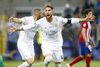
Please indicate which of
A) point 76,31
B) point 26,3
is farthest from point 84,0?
point 76,31

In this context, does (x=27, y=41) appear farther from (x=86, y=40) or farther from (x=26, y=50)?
(x=86, y=40)

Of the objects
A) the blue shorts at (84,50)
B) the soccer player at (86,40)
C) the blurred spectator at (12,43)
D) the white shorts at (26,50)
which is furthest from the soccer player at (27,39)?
the blurred spectator at (12,43)

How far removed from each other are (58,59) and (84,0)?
16.9 meters

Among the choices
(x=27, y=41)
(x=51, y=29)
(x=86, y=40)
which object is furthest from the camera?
(x=86, y=40)

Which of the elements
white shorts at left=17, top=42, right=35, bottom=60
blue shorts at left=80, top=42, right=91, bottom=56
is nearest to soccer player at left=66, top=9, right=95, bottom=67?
blue shorts at left=80, top=42, right=91, bottom=56

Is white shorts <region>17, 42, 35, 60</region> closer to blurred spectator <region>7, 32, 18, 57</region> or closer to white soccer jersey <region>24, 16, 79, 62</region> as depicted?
white soccer jersey <region>24, 16, 79, 62</region>

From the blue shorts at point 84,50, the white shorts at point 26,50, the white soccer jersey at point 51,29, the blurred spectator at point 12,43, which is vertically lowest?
the blurred spectator at point 12,43

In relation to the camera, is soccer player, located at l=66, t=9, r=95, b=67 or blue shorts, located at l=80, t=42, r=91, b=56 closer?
soccer player, located at l=66, t=9, r=95, b=67

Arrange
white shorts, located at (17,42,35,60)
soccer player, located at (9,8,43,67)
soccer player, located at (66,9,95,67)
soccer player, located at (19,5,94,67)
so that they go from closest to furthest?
1. soccer player, located at (19,5,94,67)
2. white shorts, located at (17,42,35,60)
3. soccer player, located at (9,8,43,67)
4. soccer player, located at (66,9,95,67)

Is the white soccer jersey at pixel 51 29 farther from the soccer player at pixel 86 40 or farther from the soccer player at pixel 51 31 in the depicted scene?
the soccer player at pixel 86 40

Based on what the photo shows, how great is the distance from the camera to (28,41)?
32.9 feet

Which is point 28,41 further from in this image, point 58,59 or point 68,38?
point 68,38

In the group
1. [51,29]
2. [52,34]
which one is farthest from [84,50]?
[51,29]

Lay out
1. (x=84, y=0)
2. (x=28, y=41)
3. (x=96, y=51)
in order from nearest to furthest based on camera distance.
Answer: (x=28, y=41) → (x=96, y=51) → (x=84, y=0)
